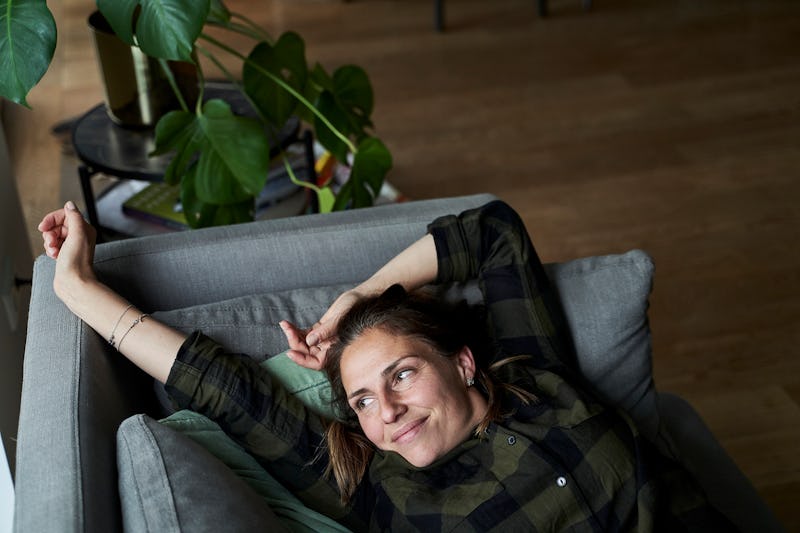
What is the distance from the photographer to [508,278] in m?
1.56

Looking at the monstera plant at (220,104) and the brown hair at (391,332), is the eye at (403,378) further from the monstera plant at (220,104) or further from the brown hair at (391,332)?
the monstera plant at (220,104)

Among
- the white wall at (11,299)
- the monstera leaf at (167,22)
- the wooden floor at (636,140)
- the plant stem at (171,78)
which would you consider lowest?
the wooden floor at (636,140)

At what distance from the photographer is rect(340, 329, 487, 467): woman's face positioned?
136 centimetres

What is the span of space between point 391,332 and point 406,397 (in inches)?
3.9

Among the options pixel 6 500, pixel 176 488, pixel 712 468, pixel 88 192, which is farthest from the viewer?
pixel 88 192

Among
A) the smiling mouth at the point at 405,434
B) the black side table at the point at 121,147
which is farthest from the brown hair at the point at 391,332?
the black side table at the point at 121,147

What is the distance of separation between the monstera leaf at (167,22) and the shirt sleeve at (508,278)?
1.52 feet

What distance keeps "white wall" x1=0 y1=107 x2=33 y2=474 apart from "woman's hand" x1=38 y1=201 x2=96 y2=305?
14.2 inches

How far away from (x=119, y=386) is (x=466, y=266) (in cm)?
54

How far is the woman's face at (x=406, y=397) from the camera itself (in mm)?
1357

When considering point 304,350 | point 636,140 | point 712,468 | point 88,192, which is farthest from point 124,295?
point 636,140

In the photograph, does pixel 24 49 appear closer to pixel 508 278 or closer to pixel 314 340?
pixel 314 340

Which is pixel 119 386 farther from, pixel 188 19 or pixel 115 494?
pixel 188 19

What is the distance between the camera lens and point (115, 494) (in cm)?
121
